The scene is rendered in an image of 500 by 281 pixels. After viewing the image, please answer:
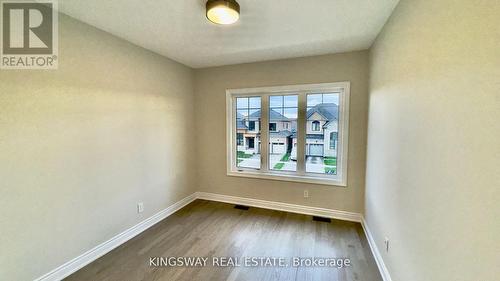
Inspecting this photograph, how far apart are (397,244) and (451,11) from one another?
5.29 ft

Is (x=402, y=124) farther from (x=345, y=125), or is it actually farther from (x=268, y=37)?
(x=268, y=37)

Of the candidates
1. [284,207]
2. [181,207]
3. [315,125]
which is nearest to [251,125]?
[315,125]

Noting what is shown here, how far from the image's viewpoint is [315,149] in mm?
3156

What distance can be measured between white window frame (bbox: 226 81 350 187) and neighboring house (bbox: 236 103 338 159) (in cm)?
8

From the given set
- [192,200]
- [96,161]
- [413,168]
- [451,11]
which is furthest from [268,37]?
[192,200]

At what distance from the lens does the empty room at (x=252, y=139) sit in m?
0.96

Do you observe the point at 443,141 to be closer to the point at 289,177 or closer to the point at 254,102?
the point at 289,177

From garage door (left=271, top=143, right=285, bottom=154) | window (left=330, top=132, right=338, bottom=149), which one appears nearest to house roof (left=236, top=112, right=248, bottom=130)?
garage door (left=271, top=143, right=285, bottom=154)

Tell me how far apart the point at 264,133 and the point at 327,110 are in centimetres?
109

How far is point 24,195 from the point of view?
5.26 feet

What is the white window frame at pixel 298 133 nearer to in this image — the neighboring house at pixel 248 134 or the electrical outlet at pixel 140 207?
the neighboring house at pixel 248 134

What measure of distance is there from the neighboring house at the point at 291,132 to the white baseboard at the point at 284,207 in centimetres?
84

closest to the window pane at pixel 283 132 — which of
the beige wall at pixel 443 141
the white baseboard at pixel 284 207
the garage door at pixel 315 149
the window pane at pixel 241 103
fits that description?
the garage door at pixel 315 149

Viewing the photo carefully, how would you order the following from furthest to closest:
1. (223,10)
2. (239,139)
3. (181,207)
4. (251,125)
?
1. (239,139)
2. (251,125)
3. (181,207)
4. (223,10)
